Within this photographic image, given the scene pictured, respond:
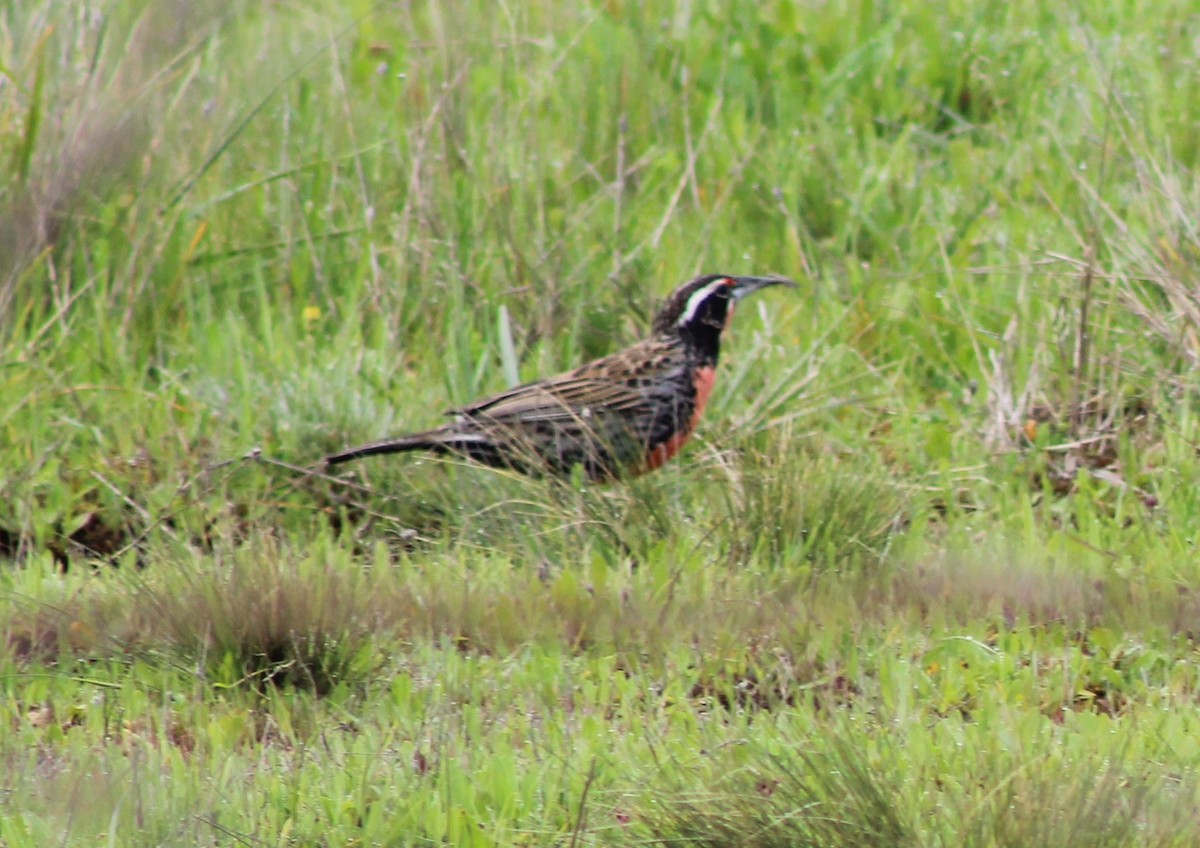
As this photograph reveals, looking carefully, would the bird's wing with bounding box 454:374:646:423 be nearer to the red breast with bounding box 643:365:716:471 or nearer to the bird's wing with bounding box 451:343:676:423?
the bird's wing with bounding box 451:343:676:423

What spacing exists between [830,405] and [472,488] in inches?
49.5

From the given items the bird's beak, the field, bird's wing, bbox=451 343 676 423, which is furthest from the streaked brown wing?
Answer: the bird's beak

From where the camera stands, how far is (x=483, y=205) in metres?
7.42

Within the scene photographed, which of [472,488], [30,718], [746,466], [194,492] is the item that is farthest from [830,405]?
[30,718]

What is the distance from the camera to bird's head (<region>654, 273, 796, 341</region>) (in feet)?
20.9

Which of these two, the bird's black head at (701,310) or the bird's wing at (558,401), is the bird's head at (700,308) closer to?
the bird's black head at (701,310)

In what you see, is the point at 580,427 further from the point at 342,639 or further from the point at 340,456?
the point at 342,639

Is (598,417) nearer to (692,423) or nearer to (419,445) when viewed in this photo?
(692,423)

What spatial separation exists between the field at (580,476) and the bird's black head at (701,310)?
0.23 m

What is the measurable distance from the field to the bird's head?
0.24m

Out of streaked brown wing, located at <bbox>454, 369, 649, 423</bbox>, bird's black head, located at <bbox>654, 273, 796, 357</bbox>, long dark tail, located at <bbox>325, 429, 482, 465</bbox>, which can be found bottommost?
long dark tail, located at <bbox>325, 429, 482, 465</bbox>

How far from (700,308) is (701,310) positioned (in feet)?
0.05

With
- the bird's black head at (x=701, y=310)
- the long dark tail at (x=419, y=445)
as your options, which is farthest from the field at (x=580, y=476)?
the bird's black head at (x=701, y=310)

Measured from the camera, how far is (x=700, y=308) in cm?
Answer: 639
